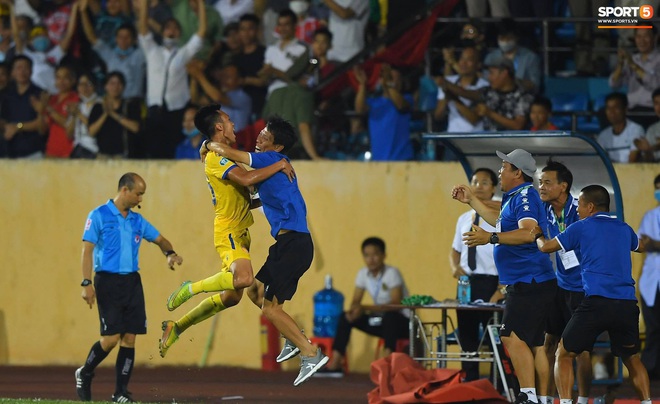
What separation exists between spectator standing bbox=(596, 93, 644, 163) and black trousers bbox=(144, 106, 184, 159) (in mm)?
5602

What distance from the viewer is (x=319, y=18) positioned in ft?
55.6

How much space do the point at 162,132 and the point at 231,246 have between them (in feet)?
20.9

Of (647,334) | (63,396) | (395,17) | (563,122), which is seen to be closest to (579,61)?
(563,122)

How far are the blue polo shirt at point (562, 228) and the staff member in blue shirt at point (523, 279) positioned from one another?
27.8 inches

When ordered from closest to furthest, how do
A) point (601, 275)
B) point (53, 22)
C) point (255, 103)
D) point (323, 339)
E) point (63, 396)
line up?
point (601, 275), point (63, 396), point (323, 339), point (255, 103), point (53, 22)

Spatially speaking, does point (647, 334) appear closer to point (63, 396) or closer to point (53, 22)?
point (63, 396)

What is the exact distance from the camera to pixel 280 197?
407 inches

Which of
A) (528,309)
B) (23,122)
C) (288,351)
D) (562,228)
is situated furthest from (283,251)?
(23,122)

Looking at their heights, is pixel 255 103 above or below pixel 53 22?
below

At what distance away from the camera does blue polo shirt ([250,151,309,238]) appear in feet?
33.9

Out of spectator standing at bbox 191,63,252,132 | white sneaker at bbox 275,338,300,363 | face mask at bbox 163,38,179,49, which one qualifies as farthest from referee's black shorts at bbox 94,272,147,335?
face mask at bbox 163,38,179,49

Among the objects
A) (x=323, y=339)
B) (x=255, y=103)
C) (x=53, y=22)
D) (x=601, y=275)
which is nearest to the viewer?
(x=601, y=275)

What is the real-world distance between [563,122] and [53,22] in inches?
296
